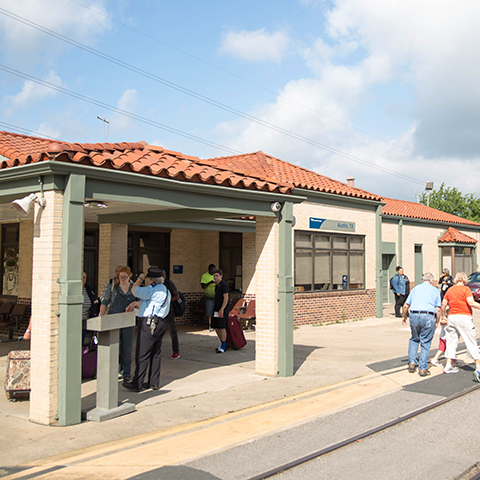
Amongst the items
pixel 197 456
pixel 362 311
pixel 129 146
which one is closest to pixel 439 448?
pixel 197 456

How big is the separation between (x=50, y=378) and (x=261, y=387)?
3260mm

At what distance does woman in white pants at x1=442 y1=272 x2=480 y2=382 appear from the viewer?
8.76m

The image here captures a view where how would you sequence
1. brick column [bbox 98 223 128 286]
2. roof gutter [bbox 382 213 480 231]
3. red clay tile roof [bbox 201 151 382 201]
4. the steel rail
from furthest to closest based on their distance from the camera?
1. roof gutter [bbox 382 213 480 231]
2. red clay tile roof [bbox 201 151 382 201]
3. brick column [bbox 98 223 128 286]
4. the steel rail

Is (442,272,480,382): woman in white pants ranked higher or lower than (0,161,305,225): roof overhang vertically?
lower

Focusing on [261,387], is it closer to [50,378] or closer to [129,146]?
[50,378]

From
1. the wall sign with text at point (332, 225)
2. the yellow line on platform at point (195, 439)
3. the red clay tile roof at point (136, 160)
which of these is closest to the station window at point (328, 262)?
the wall sign with text at point (332, 225)

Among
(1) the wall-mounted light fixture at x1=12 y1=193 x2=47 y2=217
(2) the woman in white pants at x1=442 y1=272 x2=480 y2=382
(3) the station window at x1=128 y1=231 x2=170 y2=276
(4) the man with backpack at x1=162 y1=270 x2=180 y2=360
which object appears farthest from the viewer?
(3) the station window at x1=128 y1=231 x2=170 y2=276

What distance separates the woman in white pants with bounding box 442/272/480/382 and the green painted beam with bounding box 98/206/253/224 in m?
3.95

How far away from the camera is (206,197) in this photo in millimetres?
7996

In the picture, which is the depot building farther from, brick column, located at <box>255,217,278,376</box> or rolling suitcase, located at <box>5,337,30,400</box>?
rolling suitcase, located at <box>5,337,30,400</box>

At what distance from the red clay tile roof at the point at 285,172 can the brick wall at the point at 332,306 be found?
11.0ft

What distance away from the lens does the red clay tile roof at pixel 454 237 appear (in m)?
26.8

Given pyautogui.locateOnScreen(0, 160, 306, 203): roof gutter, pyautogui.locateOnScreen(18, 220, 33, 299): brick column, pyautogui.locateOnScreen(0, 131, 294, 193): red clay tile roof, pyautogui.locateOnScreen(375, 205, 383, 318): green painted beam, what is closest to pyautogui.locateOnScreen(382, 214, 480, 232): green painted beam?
pyautogui.locateOnScreen(375, 205, 383, 318): green painted beam

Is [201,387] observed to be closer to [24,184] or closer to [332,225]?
[24,184]
